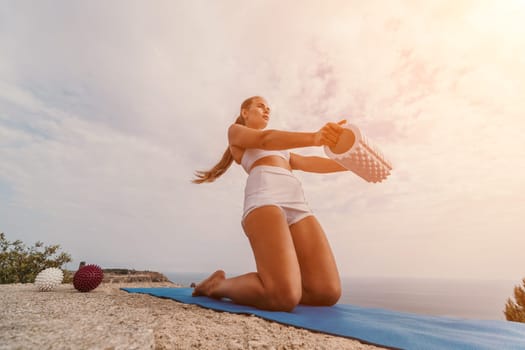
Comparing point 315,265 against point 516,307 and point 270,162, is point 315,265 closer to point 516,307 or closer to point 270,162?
point 270,162

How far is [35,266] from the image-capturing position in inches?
180

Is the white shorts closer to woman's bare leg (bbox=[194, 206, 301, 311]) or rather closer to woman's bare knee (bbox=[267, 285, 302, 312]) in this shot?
woman's bare leg (bbox=[194, 206, 301, 311])

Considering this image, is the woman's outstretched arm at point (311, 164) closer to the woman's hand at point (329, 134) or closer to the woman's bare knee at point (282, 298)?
the woman's hand at point (329, 134)

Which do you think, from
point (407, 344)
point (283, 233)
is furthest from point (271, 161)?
point (407, 344)

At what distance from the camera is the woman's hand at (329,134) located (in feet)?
6.60

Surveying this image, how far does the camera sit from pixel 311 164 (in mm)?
2895

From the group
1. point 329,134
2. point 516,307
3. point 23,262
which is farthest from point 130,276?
point 516,307

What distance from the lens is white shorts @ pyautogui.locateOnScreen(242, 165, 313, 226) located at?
7.27ft

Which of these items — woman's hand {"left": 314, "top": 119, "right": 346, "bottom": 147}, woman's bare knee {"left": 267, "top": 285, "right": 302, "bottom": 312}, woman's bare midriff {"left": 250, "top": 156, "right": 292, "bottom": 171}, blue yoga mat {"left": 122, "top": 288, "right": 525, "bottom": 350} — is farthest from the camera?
woman's bare midriff {"left": 250, "top": 156, "right": 292, "bottom": 171}

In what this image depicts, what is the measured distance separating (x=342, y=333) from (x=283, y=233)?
79 cm

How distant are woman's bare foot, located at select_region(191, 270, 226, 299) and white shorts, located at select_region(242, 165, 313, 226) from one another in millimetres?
593

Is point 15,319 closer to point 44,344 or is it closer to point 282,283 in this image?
Answer: point 44,344

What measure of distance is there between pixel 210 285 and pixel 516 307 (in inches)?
325

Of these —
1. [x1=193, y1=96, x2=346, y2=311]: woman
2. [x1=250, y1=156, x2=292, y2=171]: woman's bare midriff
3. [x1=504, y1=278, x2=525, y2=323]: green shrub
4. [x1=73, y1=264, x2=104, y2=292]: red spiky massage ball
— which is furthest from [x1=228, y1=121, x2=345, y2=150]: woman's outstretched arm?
[x1=504, y1=278, x2=525, y2=323]: green shrub
